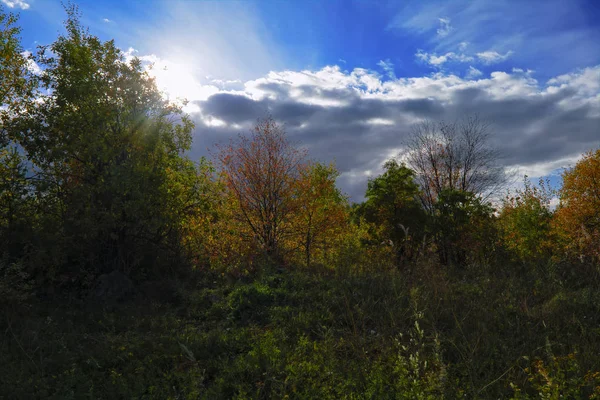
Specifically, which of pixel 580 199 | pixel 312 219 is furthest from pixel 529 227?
pixel 312 219

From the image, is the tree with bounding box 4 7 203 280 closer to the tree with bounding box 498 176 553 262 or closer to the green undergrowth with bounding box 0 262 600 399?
the green undergrowth with bounding box 0 262 600 399

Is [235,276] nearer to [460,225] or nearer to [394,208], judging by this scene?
[394,208]

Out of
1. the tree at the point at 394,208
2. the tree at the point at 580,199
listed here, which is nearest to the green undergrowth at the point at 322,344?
the tree at the point at 394,208

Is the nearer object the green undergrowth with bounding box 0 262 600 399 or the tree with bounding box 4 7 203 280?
the green undergrowth with bounding box 0 262 600 399

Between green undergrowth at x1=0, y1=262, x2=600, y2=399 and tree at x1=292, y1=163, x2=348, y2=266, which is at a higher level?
tree at x1=292, y1=163, x2=348, y2=266

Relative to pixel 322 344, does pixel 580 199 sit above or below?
above

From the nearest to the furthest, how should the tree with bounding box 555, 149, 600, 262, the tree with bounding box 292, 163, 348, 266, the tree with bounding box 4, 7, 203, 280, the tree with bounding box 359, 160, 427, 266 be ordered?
the tree with bounding box 4, 7, 203, 280 → the tree with bounding box 292, 163, 348, 266 → the tree with bounding box 359, 160, 427, 266 → the tree with bounding box 555, 149, 600, 262

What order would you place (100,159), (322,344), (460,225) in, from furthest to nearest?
1. (460,225)
2. (100,159)
3. (322,344)

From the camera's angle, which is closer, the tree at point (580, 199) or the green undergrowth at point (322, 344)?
the green undergrowth at point (322, 344)

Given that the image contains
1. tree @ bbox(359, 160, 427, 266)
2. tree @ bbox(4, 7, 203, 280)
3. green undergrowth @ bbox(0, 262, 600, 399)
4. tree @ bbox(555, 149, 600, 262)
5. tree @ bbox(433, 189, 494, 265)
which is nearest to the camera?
green undergrowth @ bbox(0, 262, 600, 399)

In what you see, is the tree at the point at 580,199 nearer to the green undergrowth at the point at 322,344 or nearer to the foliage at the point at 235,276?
the foliage at the point at 235,276

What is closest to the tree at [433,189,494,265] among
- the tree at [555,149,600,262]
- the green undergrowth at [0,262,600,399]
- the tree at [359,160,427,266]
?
the tree at [359,160,427,266]

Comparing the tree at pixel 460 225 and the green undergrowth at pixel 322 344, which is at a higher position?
the tree at pixel 460 225

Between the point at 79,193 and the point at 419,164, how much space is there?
22344 mm
